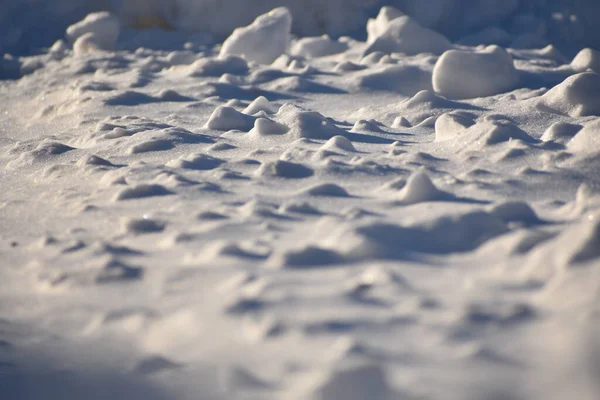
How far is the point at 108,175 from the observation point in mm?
1974

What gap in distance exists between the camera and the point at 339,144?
7.00 ft

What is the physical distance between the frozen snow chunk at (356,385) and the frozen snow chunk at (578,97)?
1.88 meters

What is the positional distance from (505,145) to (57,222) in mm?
1393

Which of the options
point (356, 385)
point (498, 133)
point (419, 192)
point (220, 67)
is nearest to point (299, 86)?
point (220, 67)

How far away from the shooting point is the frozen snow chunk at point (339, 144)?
2.12 metres

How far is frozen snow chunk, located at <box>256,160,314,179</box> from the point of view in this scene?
1.86 meters

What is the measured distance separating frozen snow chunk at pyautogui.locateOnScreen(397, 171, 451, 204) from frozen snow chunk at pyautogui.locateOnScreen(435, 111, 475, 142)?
64cm

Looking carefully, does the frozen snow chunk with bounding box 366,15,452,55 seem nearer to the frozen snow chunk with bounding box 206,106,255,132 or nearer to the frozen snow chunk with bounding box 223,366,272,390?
the frozen snow chunk with bounding box 206,106,255,132

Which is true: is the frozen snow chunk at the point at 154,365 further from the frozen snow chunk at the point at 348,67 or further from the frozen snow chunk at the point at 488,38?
the frozen snow chunk at the point at 488,38

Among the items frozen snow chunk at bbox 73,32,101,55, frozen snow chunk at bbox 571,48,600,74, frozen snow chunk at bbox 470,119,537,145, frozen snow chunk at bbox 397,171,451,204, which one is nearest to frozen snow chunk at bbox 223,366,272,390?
frozen snow chunk at bbox 397,171,451,204

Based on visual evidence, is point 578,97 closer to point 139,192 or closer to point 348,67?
point 348,67

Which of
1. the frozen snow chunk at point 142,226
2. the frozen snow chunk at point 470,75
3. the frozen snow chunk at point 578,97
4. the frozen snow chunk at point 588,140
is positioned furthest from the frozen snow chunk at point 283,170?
the frozen snow chunk at point 470,75

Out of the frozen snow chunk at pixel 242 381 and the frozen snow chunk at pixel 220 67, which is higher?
the frozen snow chunk at pixel 220 67

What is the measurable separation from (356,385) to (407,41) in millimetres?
3456
